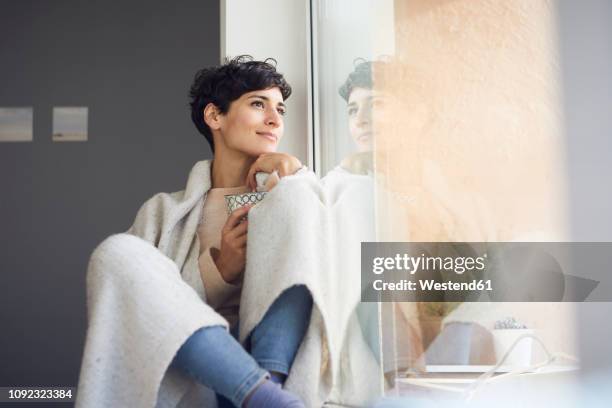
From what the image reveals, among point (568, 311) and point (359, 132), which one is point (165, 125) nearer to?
point (359, 132)

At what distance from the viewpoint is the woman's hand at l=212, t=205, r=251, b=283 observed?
1.17 meters

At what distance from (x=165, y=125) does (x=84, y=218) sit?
0.26m

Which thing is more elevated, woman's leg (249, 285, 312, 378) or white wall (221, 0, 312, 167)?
white wall (221, 0, 312, 167)

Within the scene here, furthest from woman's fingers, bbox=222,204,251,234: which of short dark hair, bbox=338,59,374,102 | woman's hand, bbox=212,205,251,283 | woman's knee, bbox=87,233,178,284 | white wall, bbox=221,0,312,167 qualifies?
white wall, bbox=221,0,312,167

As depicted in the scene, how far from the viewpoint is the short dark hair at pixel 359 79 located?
47.3 inches

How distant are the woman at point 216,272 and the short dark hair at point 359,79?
14 centimetres

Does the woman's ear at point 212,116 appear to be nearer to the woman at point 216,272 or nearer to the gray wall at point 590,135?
the woman at point 216,272

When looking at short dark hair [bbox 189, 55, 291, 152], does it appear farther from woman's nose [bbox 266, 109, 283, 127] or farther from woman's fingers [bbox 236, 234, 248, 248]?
woman's fingers [bbox 236, 234, 248, 248]

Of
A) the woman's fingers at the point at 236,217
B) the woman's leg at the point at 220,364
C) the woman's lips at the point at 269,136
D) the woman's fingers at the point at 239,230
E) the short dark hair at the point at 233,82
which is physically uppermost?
the short dark hair at the point at 233,82

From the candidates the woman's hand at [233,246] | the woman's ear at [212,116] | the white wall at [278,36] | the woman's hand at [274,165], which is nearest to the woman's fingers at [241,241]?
the woman's hand at [233,246]

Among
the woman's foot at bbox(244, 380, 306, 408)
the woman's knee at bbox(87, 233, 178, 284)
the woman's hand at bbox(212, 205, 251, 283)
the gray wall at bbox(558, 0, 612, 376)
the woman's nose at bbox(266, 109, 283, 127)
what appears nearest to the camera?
the gray wall at bbox(558, 0, 612, 376)

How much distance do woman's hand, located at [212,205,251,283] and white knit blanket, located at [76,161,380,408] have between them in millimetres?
63

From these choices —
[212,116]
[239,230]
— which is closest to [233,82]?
[212,116]

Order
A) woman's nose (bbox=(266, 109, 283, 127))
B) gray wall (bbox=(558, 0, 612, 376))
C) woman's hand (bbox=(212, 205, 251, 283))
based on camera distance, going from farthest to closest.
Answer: woman's nose (bbox=(266, 109, 283, 127))
woman's hand (bbox=(212, 205, 251, 283))
gray wall (bbox=(558, 0, 612, 376))
